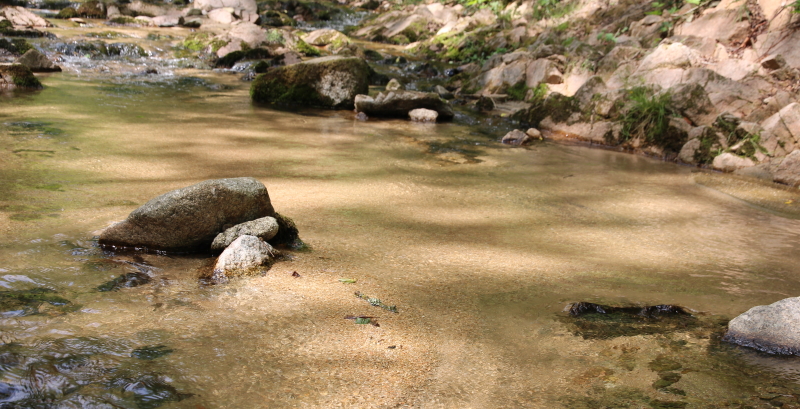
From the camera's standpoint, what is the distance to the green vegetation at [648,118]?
22.9ft

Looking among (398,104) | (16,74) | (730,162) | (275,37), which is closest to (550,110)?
(398,104)

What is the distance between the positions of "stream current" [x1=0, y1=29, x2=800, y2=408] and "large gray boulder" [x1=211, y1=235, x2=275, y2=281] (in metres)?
0.08

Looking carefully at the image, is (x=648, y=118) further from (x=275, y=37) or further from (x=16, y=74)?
(x=275, y=37)

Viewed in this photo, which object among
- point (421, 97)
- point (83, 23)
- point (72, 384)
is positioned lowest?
point (72, 384)

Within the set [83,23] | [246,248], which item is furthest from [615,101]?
[83,23]

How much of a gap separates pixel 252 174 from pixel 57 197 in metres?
1.45

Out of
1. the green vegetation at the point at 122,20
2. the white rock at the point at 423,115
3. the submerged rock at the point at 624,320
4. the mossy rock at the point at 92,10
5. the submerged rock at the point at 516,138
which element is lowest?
the submerged rock at the point at 624,320

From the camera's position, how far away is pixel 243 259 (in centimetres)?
292

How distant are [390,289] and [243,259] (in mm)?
747

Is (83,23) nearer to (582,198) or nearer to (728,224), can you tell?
(582,198)

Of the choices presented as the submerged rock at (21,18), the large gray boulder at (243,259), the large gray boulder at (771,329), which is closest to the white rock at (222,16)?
the submerged rock at (21,18)

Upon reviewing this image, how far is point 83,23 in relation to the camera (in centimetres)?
1662

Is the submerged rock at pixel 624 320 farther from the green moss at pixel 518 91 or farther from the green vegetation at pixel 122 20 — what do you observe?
the green vegetation at pixel 122 20

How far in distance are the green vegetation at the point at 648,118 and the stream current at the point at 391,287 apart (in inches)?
54.0
